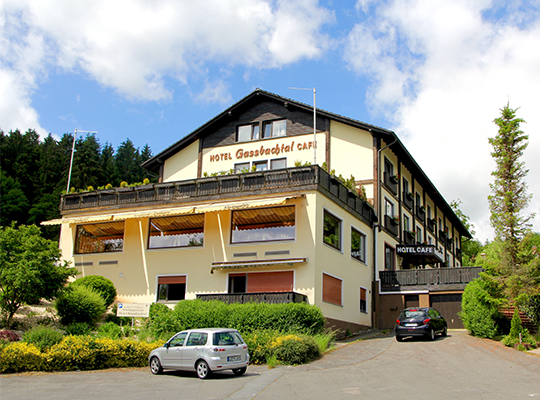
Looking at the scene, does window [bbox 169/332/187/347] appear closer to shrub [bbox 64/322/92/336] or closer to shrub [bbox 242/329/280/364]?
shrub [bbox 242/329/280/364]

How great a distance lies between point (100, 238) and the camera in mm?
31266

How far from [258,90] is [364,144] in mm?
7814

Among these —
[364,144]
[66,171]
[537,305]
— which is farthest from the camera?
[66,171]

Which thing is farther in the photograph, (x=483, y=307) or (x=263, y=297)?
(x=483, y=307)

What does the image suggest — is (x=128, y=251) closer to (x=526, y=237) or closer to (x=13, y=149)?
(x=526, y=237)

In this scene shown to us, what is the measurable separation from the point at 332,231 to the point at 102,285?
12056 mm

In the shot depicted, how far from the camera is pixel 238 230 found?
27484 millimetres

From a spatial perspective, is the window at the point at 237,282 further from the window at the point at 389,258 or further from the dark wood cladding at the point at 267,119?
the window at the point at 389,258

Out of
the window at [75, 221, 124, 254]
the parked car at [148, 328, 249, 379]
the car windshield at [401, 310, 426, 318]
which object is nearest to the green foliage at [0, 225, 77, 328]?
the window at [75, 221, 124, 254]

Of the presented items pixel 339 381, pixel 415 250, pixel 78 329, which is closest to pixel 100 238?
pixel 78 329

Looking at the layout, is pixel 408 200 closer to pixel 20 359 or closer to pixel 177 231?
pixel 177 231

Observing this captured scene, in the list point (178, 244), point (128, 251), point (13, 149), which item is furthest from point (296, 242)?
point (13, 149)

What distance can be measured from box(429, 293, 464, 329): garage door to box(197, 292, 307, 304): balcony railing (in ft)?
34.6

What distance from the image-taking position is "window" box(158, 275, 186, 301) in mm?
28016
